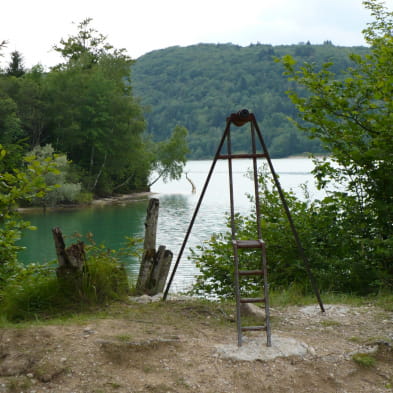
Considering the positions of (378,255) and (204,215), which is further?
(204,215)

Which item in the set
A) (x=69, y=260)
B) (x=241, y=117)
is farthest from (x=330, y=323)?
(x=69, y=260)

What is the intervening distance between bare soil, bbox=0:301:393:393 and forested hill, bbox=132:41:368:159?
7469 centimetres

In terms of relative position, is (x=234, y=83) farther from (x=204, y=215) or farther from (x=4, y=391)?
(x=4, y=391)

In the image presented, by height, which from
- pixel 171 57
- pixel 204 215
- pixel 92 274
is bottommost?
pixel 204 215

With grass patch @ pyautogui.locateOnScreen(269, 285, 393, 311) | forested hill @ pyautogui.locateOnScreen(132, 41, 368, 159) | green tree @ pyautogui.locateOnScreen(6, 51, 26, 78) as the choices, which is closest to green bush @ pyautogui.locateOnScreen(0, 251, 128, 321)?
grass patch @ pyautogui.locateOnScreen(269, 285, 393, 311)

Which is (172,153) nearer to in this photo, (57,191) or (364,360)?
(57,191)

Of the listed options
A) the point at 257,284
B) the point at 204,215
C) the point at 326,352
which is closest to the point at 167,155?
the point at 204,215

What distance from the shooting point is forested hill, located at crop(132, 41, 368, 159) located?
9338 centimetres

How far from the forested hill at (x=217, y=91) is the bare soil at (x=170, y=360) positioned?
74687 millimetres

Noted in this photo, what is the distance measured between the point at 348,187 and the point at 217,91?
367 ft

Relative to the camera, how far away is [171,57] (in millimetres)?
144000

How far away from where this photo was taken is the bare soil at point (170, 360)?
371cm

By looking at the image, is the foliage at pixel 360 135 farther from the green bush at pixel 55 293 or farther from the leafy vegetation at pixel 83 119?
the leafy vegetation at pixel 83 119

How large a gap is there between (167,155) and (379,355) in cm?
4955
